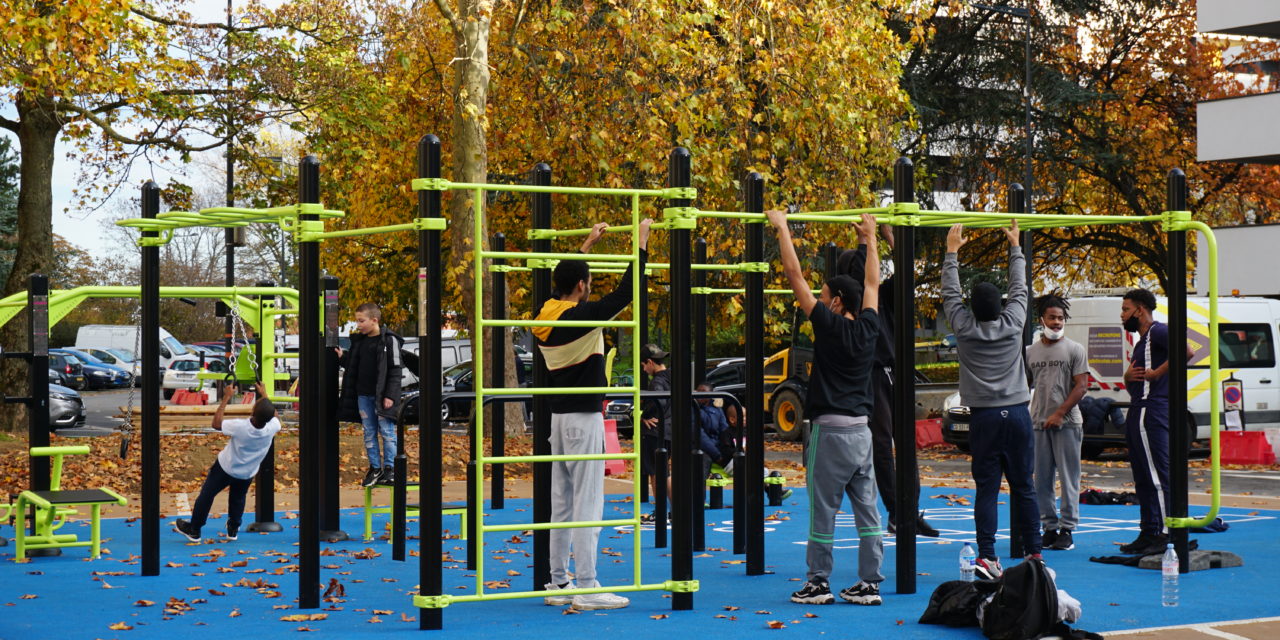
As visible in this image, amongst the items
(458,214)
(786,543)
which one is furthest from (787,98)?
(786,543)

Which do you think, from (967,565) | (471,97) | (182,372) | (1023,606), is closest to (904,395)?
(967,565)

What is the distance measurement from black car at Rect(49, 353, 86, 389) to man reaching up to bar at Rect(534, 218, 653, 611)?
3931 centimetres

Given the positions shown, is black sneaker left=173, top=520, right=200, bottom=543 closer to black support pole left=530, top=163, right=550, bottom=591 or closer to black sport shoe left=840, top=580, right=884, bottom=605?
black support pole left=530, top=163, right=550, bottom=591

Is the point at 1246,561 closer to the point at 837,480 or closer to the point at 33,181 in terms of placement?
the point at 837,480

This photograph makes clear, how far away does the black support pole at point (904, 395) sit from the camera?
28.9 ft

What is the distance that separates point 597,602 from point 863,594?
154 cm

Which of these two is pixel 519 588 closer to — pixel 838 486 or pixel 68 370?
pixel 838 486

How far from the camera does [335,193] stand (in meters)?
29.9

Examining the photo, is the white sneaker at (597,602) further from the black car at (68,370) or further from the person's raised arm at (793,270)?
the black car at (68,370)

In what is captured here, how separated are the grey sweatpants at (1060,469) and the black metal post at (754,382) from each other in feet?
8.57

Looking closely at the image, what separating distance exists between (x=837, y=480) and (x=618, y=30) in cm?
1300

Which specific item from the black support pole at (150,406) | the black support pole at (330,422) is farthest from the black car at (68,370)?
the black support pole at (150,406)

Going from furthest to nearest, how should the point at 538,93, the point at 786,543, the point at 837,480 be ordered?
the point at 538,93
the point at 786,543
the point at 837,480

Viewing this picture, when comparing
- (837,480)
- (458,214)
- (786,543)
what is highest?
(458,214)
